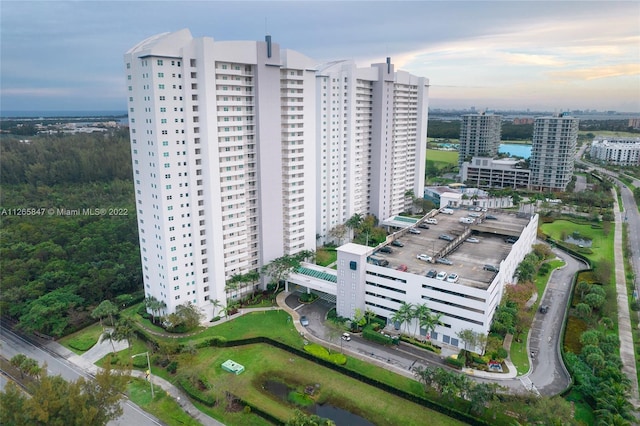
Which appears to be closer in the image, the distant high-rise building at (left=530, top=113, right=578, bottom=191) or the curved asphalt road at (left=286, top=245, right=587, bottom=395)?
the curved asphalt road at (left=286, top=245, right=587, bottom=395)

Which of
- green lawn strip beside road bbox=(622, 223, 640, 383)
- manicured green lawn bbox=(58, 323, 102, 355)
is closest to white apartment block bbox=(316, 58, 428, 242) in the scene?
manicured green lawn bbox=(58, 323, 102, 355)

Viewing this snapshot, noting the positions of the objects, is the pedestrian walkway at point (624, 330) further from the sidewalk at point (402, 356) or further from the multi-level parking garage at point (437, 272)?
the multi-level parking garage at point (437, 272)

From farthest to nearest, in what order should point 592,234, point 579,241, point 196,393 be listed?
point 592,234 → point 579,241 → point 196,393

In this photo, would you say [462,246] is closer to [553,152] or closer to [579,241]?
[579,241]

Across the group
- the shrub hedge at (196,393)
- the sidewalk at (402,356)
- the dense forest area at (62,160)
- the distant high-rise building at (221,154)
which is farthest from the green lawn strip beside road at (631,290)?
the dense forest area at (62,160)

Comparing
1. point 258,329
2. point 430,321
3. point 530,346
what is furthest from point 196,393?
point 530,346

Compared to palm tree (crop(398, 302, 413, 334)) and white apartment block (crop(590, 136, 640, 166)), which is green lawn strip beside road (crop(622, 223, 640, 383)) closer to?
palm tree (crop(398, 302, 413, 334))
